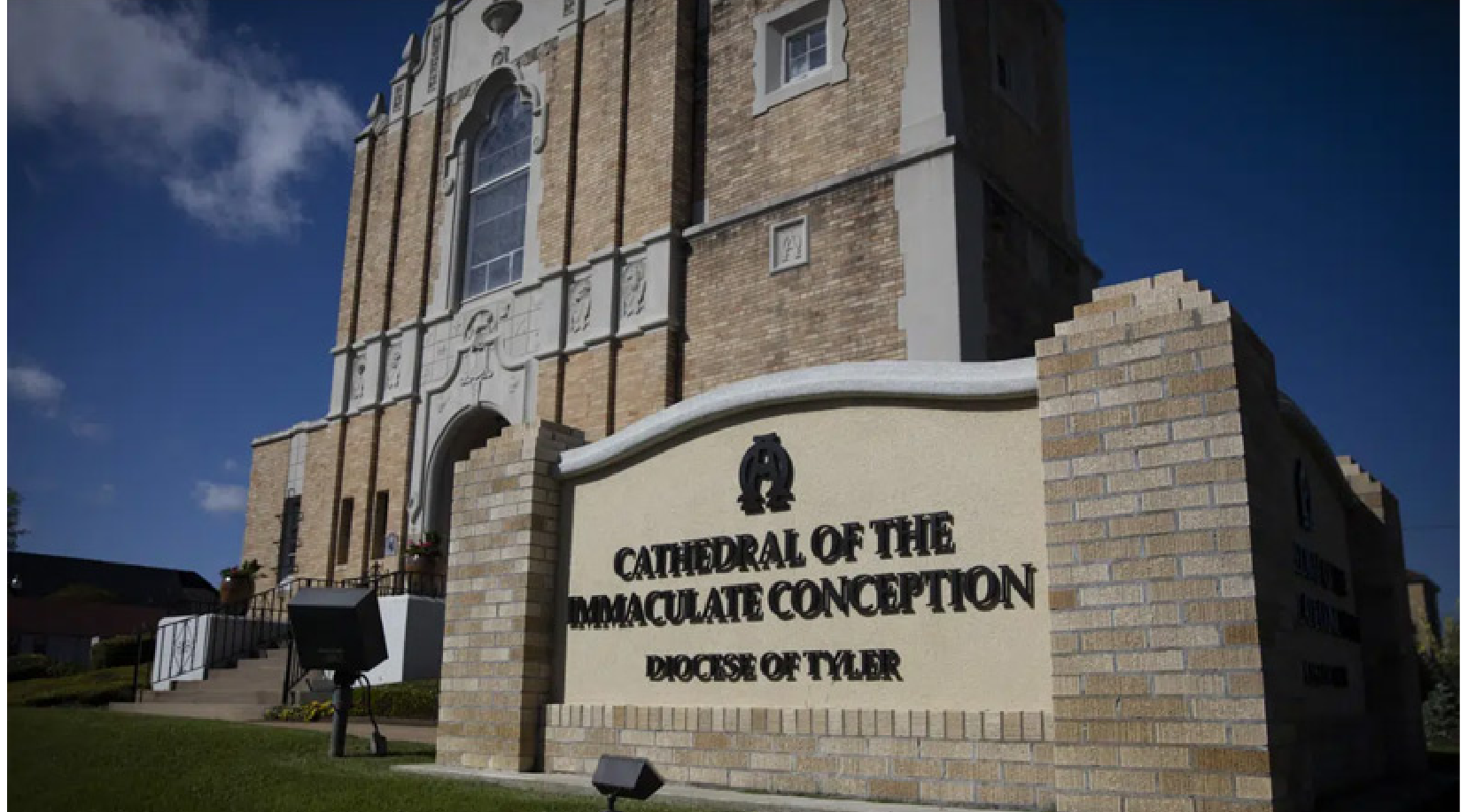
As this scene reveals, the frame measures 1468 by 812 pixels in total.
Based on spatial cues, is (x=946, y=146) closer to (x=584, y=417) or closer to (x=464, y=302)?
(x=584, y=417)

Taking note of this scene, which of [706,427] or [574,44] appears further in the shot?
[574,44]

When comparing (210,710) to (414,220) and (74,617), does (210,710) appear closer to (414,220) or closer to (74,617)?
(414,220)

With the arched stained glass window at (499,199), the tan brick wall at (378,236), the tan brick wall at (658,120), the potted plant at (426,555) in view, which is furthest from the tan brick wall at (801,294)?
the tan brick wall at (378,236)

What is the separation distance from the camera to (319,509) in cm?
2198

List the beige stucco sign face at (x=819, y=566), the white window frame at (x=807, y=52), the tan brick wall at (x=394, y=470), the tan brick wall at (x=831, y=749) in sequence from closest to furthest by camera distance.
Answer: the tan brick wall at (x=831, y=749), the beige stucco sign face at (x=819, y=566), the white window frame at (x=807, y=52), the tan brick wall at (x=394, y=470)

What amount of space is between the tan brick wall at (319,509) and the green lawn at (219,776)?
1010 cm

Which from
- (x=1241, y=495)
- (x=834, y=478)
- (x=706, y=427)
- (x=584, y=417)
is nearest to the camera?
(x=1241, y=495)

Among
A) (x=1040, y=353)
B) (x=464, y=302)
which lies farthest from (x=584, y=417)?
(x=1040, y=353)

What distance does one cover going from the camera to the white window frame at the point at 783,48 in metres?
16.2

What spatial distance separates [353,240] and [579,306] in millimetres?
7332

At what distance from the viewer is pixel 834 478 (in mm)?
7504

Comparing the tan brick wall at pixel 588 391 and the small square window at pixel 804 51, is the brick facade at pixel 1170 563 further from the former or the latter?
the tan brick wall at pixel 588 391

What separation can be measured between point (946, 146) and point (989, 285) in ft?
6.03

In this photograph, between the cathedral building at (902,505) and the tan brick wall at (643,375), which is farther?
the tan brick wall at (643,375)
